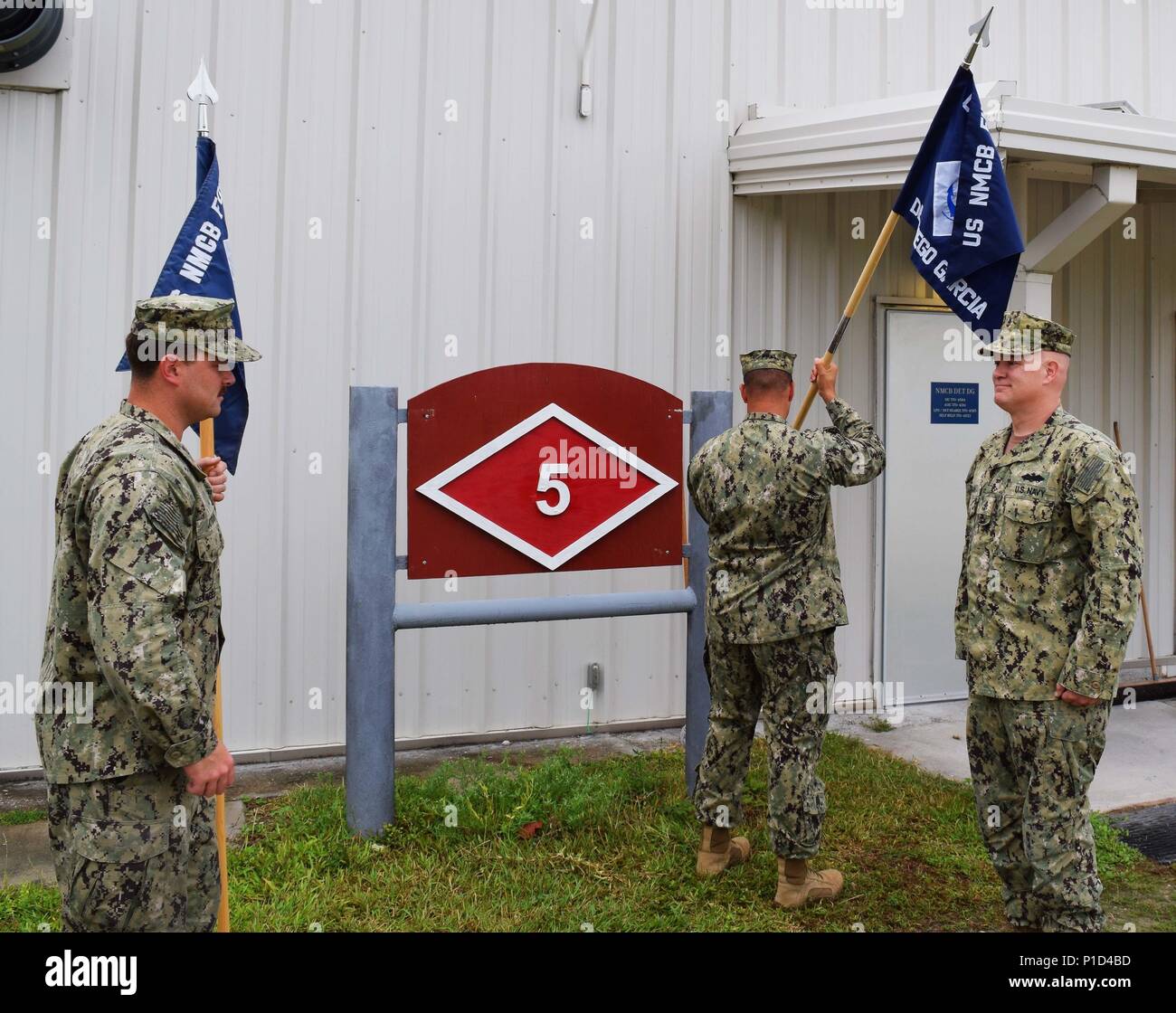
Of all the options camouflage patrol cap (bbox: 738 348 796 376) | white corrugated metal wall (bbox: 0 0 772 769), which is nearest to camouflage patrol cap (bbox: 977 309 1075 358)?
camouflage patrol cap (bbox: 738 348 796 376)

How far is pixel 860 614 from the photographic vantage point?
7.01 metres

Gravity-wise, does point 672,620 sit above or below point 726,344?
below

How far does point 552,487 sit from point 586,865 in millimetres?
1661

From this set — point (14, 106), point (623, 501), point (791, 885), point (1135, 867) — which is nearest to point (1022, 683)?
point (791, 885)

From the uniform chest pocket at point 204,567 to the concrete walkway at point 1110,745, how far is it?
14.0 feet

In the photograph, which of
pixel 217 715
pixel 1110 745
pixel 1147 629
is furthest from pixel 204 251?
pixel 1147 629

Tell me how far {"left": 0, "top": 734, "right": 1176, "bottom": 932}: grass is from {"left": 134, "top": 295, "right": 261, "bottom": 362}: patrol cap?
2118mm

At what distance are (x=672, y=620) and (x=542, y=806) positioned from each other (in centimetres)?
195

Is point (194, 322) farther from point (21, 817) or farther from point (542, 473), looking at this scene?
point (21, 817)

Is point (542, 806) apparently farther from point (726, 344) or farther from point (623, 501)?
point (726, 344)

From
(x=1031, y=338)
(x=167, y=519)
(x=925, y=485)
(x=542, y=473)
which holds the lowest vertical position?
(x=167, y=519)

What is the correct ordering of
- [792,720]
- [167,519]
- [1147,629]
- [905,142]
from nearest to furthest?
[167,519], [792,720], [905,142], [1147,629]

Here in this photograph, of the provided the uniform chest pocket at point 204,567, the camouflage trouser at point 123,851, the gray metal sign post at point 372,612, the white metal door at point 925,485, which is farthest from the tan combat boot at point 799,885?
the white metal door at point 925,485

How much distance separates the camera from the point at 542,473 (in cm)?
474
